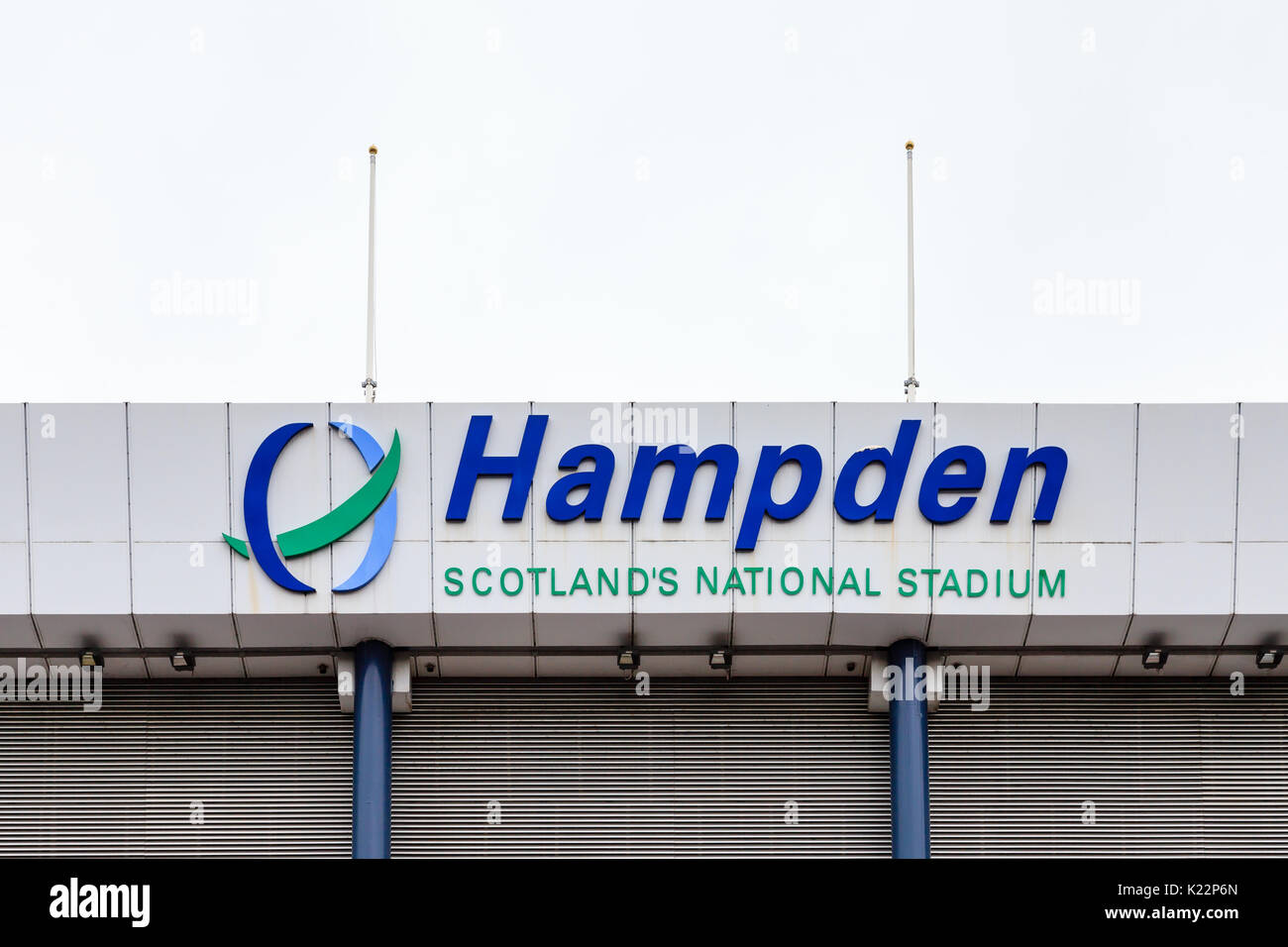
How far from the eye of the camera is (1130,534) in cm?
1872

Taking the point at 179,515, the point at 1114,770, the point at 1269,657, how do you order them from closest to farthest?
the point at 179,515, the point at 1269,657, the point at 1114,770

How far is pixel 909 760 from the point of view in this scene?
19.1m

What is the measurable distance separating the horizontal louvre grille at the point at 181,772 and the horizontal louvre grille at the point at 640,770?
Result: 1.03m

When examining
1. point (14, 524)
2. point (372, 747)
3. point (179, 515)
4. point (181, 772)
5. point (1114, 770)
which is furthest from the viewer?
point (1114, 770)

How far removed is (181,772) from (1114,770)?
40.4 feet

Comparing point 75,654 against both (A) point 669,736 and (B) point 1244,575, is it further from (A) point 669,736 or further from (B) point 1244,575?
→ (B) point 1244,575

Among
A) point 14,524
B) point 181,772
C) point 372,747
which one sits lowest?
point 181,772

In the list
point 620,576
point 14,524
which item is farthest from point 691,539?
point 14,524

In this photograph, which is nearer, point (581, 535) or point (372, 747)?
point (581, 535)

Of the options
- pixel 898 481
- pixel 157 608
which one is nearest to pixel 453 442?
pixel 157 608

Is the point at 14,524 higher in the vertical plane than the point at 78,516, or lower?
lower

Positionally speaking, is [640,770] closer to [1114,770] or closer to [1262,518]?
[1114,770]

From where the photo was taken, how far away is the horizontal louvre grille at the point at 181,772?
19453mm

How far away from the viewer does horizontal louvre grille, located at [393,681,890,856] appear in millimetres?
19500
